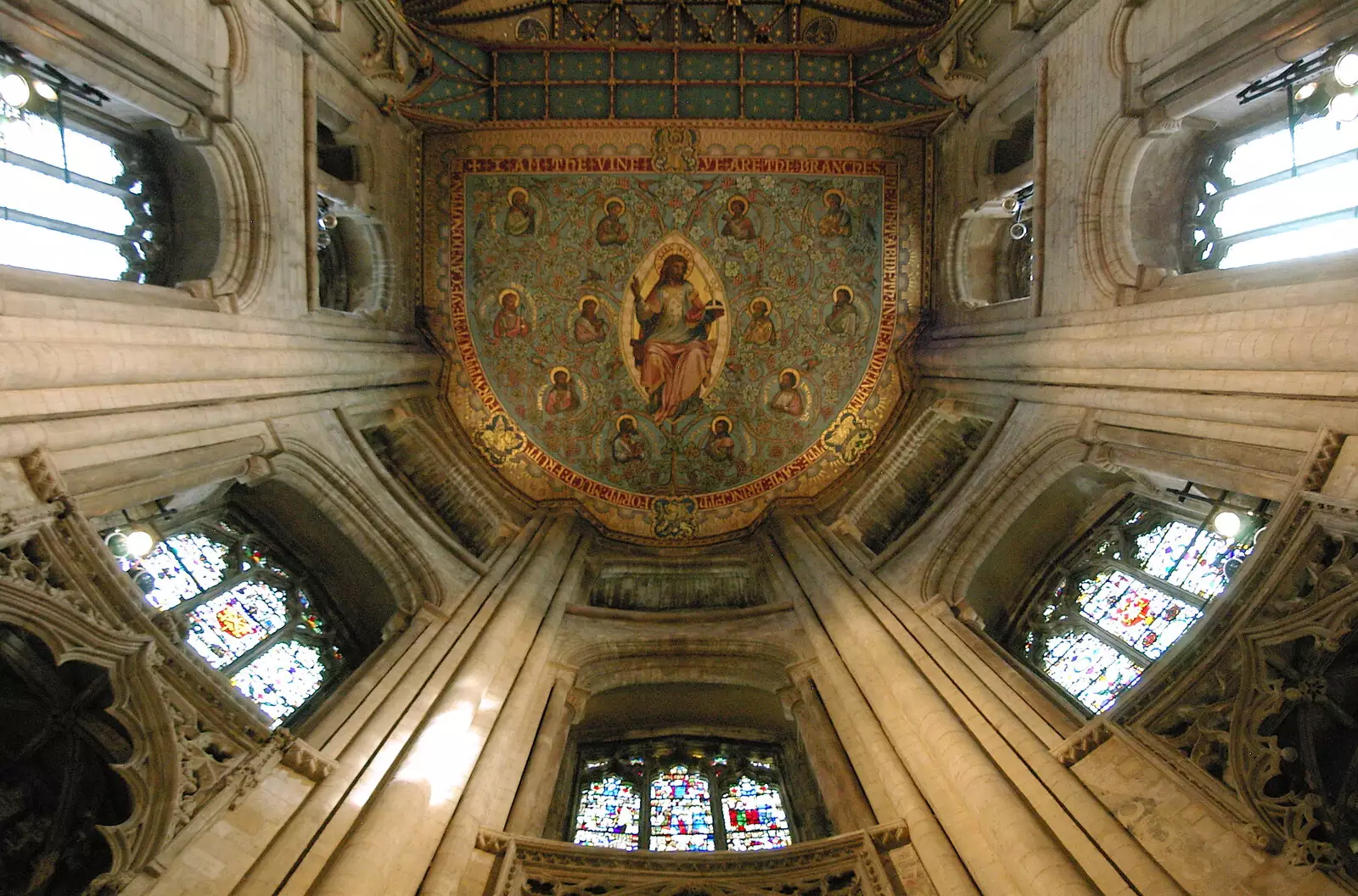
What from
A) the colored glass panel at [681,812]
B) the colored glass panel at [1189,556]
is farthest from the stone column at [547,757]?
the colored glass panel at [1189,556]

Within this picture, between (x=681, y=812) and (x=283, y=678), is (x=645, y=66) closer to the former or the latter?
(x=283, y=678)

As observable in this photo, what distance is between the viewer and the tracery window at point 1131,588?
8367mm

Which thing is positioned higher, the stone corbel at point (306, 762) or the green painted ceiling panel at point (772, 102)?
the green painted ceiling panel at point (772, 102)

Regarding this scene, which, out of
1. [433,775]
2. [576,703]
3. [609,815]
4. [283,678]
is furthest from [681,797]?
[283,678]

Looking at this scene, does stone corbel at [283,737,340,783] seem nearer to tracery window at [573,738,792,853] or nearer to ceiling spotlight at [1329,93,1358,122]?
tracery window at [573,738,792,853]

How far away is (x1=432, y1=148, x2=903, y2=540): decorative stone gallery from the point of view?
536 inches

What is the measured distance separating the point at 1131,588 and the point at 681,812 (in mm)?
4593

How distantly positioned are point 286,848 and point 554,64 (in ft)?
33.8

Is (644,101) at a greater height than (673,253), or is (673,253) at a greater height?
(644,101)

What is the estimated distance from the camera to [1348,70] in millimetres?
6031

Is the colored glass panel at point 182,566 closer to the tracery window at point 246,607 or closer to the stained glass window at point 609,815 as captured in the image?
the tracery window at point 246,607

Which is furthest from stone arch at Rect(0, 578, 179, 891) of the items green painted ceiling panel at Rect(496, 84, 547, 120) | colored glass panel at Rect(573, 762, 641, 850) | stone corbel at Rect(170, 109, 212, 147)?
green painted ceiling panel at Rect(496, 84, 547, 120)

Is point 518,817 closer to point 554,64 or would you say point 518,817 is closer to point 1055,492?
point 1055,492

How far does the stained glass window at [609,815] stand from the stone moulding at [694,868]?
5.17ft
